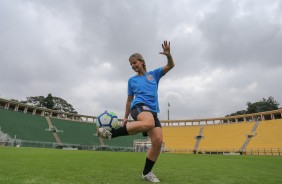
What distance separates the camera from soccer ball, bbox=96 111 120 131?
12.0 feet

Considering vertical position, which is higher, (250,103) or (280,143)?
(250,103)

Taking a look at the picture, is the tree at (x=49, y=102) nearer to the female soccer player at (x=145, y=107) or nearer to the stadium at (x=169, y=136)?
the stadium at (x=169, y=136)

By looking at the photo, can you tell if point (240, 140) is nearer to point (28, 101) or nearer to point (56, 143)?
point (56, 143)

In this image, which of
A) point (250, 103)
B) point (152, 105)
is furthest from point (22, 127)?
point (250, 103)

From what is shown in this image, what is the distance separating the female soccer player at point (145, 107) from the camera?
140 inches

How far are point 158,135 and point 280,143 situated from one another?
39834 mm

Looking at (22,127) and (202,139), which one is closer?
(22,127)

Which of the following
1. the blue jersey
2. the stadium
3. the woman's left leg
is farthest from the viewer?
the stadium

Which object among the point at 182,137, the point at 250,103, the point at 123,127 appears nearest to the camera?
the point at 123,127

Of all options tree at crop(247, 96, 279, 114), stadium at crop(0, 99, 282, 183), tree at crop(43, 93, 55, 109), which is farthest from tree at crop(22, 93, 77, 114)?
tree at crop(247, 96, 279, 114)

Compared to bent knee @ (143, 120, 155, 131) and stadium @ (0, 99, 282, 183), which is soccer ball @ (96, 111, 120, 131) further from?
stadium @ (0, 99, 282, 183)

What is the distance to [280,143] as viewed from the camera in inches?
1436

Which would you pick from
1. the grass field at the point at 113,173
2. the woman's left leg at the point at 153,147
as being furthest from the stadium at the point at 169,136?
the woman's left leg at the point at 153,147

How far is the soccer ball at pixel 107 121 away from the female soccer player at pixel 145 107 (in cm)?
12
